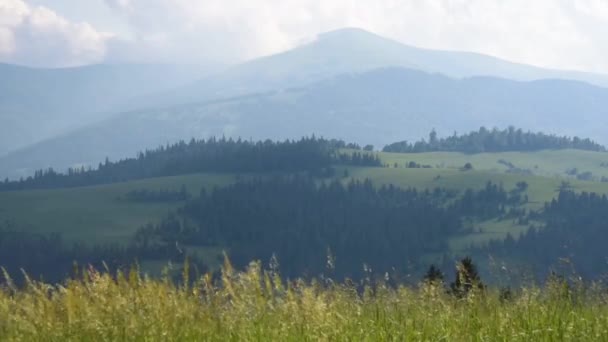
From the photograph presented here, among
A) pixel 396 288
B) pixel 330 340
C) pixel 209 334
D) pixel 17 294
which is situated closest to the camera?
pixel 330 340

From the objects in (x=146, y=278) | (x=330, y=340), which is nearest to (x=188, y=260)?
→ (x=146, y=278)

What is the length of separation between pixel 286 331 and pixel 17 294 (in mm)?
4490

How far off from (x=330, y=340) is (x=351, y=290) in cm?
178

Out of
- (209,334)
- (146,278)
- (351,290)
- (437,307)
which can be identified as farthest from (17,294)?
(437,307)

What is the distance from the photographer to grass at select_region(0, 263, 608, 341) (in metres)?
7.39

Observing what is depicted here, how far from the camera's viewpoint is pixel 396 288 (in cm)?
898

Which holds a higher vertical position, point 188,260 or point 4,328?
point 188,260

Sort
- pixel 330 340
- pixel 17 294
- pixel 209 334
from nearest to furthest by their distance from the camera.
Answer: pixel 330 340 < pixel 209 334 < pixel 17 294

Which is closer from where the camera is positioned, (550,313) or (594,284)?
(550,313)

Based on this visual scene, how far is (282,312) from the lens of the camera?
8.43m

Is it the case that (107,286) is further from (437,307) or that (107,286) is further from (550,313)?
(550,313)

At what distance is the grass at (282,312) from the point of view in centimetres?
739

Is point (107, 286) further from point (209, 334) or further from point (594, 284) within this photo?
point (594, 284)

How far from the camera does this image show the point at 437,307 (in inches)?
328
